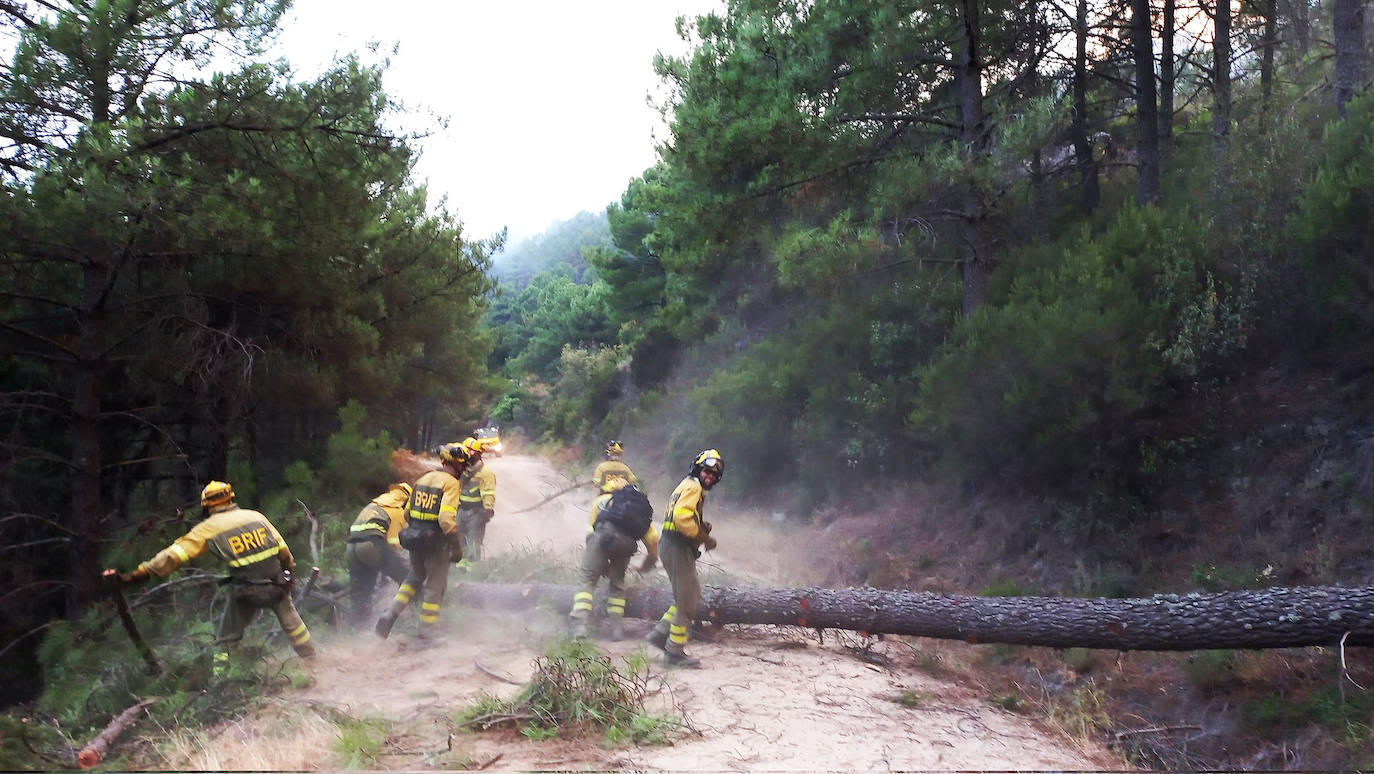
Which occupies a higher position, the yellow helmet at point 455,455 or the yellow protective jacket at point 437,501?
the yellow helmet at point 455,455

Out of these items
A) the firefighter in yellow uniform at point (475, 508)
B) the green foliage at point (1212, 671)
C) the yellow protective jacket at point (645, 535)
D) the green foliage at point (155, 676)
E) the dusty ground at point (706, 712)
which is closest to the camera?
the dusty ground at point (706, 712)

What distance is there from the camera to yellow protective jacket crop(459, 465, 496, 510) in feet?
41.4

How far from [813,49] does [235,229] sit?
870 centimetres

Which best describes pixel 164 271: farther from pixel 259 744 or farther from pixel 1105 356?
pixel 1105 356

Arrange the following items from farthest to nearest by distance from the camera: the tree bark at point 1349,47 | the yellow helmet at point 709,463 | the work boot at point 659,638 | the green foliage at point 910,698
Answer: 1. the tree bark at point 1349,47
2. the work boot at point 659,638
3. the yellow helmet at point 709,463
4. the green foliage at point 910,698

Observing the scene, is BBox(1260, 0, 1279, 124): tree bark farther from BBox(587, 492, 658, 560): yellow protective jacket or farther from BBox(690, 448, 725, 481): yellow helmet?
BBox(587, 492, 658, 560): yellow protective jacket

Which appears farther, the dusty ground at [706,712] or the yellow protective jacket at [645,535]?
the yellow protective jacket at [645,535]

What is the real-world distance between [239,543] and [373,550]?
2118 millimetres

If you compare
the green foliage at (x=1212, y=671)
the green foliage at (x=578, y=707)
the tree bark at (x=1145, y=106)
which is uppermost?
the tree bark at (x=1145, y=106)

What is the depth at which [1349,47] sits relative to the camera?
12.4 meters

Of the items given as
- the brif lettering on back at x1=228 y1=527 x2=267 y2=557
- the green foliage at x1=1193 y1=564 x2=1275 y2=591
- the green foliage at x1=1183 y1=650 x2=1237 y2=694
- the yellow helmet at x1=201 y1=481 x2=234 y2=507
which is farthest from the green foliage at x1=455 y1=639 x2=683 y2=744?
the green foliage at x1=1193 y1=564 x2=1275 y2=591

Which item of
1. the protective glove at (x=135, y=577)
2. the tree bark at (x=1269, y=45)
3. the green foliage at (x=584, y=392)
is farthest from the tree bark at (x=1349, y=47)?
the green foliage at (x=584, y=392)

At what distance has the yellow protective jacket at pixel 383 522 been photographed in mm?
9711

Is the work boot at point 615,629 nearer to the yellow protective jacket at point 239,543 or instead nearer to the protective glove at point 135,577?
the yellow protective jacket at point 239,543
